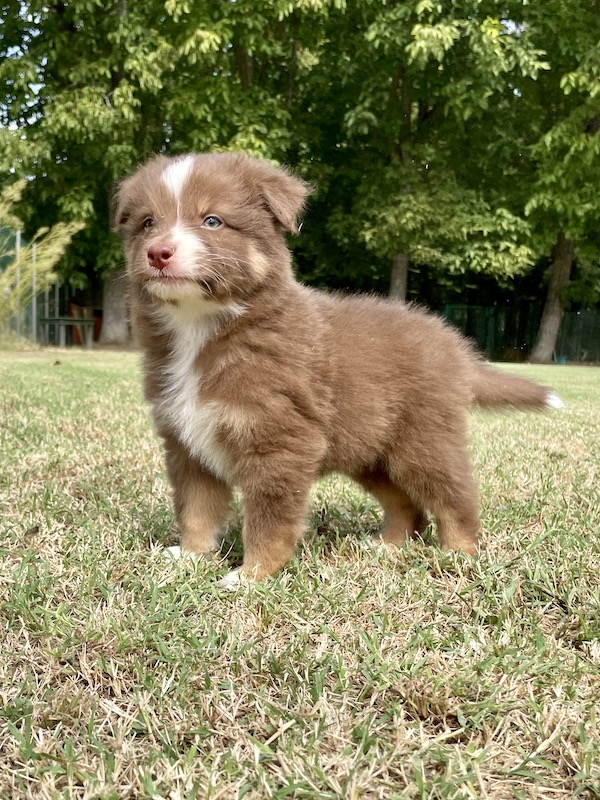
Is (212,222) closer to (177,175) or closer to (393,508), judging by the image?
(177,175)

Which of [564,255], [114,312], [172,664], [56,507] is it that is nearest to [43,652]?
[172,664]

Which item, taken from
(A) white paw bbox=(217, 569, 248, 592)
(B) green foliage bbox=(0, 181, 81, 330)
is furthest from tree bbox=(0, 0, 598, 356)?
(A) white paw bbox=(217, 569, 248, 592)

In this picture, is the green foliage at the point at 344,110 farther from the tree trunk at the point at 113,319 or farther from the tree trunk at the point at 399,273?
the tree trunk at the point at 113,319

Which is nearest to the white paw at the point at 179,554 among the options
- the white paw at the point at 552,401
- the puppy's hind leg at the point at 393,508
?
the puppy's hind leg at the point at 393,508

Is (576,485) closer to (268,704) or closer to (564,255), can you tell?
(268,704)

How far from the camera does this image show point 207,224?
107 inches

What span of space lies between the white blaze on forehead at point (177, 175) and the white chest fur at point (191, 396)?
0.42m

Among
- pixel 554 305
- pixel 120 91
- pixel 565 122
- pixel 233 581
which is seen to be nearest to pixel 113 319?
pixel 120 91

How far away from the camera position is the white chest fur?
2.76 metres

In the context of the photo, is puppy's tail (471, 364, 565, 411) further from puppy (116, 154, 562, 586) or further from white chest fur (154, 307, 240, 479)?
white chest fur (154, 307, 240, 479)

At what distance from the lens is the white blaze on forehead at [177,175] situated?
270 centimetres

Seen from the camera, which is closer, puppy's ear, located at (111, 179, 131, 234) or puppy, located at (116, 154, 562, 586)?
puppy, located at (116, 154, 562, 586)

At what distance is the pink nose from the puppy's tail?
145 cm

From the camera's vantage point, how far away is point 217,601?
98.7 inches
